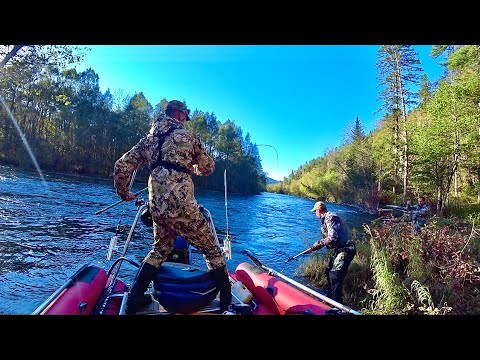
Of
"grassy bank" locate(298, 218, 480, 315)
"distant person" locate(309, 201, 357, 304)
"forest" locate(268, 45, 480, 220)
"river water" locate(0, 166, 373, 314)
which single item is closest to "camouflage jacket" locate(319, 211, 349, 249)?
"distant person" locate(309, 201, 357, 304)

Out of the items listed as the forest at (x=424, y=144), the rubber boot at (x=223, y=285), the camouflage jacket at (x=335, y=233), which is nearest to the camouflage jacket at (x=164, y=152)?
the rubber boot at (x=223, y=285)

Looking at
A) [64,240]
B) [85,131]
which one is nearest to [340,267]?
[64,240]

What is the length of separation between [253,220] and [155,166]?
1068cm

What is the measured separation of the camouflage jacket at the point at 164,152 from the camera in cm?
211

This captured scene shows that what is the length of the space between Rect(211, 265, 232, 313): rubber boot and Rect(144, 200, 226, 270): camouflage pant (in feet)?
0.14

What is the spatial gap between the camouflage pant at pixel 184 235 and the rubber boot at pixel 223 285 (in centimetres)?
4

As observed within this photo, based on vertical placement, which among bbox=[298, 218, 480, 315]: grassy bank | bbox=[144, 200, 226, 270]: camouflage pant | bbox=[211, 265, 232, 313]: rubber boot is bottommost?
bbox=[298, 218, 480, 315]: grassy bank

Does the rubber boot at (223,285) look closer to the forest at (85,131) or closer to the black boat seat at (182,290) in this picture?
the black boat seat at (182,290)

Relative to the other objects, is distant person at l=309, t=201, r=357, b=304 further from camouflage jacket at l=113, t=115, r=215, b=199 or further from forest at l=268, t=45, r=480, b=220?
forest at l=268, t=45, r=480, b=220

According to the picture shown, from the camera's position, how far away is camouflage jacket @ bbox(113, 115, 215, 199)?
2.11 meters

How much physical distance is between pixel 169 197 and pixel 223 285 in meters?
0.78

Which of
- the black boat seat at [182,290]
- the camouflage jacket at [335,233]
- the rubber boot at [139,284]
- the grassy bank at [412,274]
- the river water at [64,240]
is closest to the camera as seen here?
the black boat seat at [182,290]
